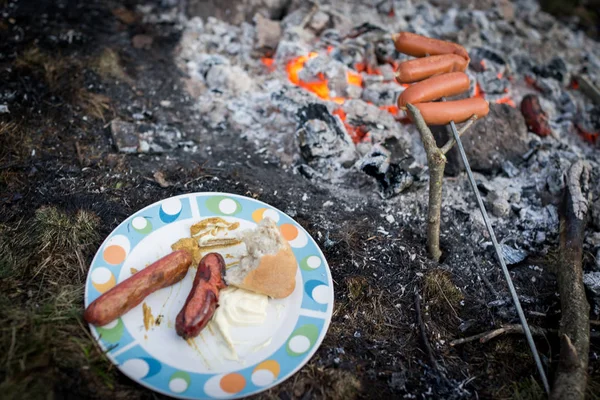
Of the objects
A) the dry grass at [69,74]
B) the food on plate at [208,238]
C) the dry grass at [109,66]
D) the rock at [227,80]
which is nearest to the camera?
the food on plate at [208,238]

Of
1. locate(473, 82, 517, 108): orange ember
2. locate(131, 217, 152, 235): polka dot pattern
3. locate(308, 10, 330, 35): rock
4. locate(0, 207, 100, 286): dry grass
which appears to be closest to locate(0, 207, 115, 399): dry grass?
locate(0, 207, 100, 286): dry grass

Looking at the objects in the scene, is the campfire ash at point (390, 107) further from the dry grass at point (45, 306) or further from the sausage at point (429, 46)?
the dry grass at point (45, 306)

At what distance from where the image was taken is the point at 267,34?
17.6 feet

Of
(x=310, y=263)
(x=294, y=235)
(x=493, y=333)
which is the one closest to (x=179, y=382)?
(x=310, y=263)

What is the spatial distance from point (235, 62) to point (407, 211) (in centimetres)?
270

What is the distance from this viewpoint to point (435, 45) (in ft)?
13.2

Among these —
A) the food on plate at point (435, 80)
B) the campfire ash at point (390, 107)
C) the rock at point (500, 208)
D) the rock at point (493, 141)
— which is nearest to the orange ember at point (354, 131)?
the campfire ash at point (390, 107)

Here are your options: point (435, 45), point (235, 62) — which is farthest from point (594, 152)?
point (235, 62)

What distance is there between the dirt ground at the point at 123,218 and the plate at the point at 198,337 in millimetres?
215

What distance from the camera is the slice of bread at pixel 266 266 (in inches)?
108

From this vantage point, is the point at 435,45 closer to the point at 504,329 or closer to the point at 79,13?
the point at 504,329

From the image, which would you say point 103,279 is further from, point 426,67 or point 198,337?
point 426,67

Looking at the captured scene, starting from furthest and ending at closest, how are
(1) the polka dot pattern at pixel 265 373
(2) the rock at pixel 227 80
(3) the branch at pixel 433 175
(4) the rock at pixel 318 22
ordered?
(4) the rock at pixel 318 22
(2) the rock at pixel 227 80
(3) the branch at pixel 433 175
(1) the polka dot pattern at pixel 265 373

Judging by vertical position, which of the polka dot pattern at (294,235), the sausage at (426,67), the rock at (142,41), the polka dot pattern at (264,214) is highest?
the sausage at (426,67)
